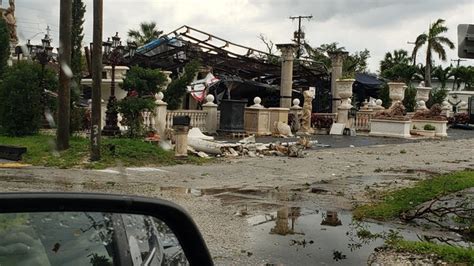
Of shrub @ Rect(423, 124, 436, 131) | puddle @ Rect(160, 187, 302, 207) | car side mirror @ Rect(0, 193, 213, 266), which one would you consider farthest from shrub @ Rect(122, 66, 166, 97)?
car side mirror @ Rect(0, 193, 213, 266)

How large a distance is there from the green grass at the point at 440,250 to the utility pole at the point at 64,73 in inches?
411

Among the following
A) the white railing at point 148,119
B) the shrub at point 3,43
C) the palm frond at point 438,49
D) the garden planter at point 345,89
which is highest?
the palm frond at point 438,49

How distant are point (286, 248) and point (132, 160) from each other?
8787 millimetres

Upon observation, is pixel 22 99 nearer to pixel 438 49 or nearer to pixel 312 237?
pixel 312 237

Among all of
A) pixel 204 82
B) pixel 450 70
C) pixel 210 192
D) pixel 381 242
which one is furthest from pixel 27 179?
pixel 450 70

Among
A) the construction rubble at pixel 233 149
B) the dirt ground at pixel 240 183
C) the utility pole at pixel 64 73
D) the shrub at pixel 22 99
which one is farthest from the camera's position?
the construction rubble at pixel 233 149

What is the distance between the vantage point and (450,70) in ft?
207

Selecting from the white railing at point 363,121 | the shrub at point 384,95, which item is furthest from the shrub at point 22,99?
the shrub at point 384,95

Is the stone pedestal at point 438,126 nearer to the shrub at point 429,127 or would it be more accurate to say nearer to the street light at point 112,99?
the shrub at point 429,127

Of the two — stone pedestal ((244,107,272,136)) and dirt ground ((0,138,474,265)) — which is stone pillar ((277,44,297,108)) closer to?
stone pedestal ((244,107,272,136))

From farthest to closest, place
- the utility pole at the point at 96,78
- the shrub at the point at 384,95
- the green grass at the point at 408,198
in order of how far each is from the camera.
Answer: the shrub at the point at 384,95 → the utility pole at the point at 96,78 → the green grass at the point at 408,198

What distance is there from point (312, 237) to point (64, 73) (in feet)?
32.5

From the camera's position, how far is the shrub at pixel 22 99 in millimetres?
16969

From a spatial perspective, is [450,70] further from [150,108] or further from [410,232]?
[410,232]
